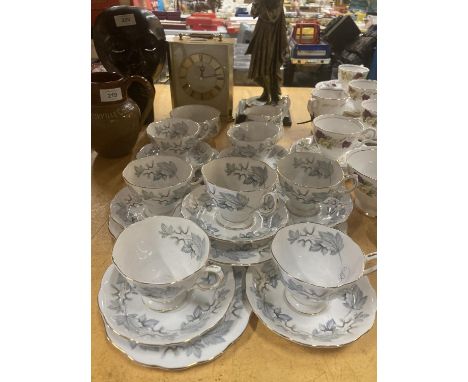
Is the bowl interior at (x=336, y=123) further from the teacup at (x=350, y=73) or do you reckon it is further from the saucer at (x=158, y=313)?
the saucer at (x=158, y=313)

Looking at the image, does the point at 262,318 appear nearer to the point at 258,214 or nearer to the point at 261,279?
the point at 261,279

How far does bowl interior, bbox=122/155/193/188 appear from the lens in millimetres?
779

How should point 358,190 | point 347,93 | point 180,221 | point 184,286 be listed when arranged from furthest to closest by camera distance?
point 347,93 < point 358,190 < point 180,221 < point 184,286

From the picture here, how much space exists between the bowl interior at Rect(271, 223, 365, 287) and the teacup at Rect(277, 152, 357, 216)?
0.08 meters

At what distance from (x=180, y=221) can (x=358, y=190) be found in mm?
407

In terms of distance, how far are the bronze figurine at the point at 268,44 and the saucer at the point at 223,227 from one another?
475 millimetres

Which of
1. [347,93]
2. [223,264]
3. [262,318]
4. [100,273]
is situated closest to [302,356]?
[262,318]

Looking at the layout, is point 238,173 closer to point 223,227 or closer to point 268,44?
point 223,227

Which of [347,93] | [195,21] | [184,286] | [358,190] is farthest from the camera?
[195,21]

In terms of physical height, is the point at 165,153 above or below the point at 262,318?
above

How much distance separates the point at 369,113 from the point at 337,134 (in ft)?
0.72

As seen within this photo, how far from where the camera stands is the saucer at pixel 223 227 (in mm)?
654

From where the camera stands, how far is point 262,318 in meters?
0.54

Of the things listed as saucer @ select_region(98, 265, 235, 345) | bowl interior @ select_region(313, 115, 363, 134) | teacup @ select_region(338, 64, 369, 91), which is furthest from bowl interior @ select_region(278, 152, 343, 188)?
teacup @ select_region(338, 64, 369, 91)
